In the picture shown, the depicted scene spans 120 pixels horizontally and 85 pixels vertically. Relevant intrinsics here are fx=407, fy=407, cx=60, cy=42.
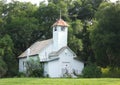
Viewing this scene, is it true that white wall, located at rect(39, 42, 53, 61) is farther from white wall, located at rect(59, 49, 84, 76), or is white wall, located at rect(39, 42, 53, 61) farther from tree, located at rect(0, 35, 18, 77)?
tree, located at rect(0, 35, 18, 77)

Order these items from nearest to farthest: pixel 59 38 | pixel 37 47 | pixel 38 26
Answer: pixel 59 38, pixel 37 47, pixel 38 26

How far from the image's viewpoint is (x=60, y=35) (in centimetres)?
5894

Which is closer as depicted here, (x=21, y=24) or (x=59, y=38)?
(x=59, y=38)

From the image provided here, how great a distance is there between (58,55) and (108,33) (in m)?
11.0

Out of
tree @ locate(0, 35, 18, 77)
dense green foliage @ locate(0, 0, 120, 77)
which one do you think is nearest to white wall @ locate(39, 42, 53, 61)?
dense green foliage @ locate(0, 0, 120, 77)

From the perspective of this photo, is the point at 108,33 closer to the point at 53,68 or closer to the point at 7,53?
the point at 53,68

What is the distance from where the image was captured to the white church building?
56.3 metres

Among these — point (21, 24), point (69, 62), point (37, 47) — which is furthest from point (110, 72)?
point (21, 24)

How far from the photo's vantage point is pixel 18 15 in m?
66.5

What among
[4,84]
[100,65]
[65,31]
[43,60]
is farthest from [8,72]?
[4,84]

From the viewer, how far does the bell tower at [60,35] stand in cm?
5869

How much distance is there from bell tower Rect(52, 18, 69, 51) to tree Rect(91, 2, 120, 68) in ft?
32.8

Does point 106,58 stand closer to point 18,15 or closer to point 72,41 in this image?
point 72,41

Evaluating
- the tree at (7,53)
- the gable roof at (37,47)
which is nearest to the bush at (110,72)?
the gable roof at (37,47)
